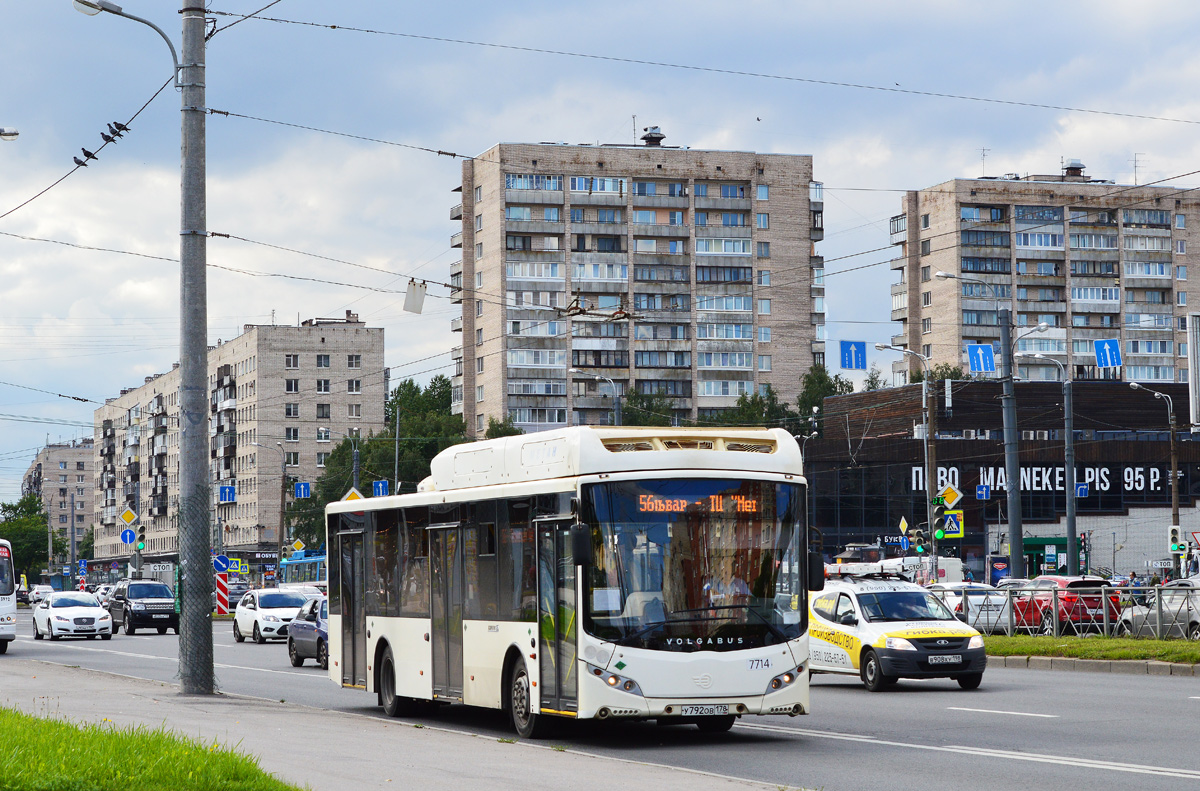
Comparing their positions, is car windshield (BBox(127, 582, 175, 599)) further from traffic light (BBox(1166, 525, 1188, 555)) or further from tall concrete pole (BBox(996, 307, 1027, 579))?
traffic light (BBox(1166, 525, 1188, 555))

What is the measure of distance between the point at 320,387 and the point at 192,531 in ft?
381

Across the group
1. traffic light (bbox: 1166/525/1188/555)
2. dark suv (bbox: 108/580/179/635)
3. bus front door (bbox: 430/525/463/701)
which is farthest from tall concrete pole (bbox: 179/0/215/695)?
traffic light (bbox: 1166/525/1188/555)

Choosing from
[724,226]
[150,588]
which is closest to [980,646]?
[150,588]

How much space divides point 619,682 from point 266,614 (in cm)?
2978

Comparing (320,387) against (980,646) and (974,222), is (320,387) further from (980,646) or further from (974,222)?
(980,646)

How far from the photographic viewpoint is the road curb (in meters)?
24.7

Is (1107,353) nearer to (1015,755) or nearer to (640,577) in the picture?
(1015,755)

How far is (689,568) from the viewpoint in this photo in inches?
566

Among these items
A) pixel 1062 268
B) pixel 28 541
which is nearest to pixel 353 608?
pixel 1062 268

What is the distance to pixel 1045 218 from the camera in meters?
116

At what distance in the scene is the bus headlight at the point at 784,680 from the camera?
1442cm

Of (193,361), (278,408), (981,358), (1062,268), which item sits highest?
(1062,268)

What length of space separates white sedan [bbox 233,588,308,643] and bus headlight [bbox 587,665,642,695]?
94.6 feet

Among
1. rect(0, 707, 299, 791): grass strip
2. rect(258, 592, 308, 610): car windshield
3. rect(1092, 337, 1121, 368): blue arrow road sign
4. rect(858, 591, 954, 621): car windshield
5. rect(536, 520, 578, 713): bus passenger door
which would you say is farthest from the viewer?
rect(1092, 337, 1121, 368): blue arrow road sign
